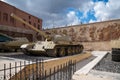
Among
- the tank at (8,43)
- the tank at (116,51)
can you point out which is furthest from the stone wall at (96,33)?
the tank at (116,51)

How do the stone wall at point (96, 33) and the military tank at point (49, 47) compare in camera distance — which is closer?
the military tank at point (49, 47)

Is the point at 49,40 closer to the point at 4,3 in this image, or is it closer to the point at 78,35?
the point at 4,3

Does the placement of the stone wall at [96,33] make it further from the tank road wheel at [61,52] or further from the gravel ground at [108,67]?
the gravel ground at [108,67]

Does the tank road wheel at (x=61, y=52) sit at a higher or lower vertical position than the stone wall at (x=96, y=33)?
lower

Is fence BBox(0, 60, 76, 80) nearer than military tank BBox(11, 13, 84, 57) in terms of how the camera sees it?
Yes

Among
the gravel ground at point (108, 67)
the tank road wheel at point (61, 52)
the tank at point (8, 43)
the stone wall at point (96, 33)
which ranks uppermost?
the stone wall at point (96, 33)

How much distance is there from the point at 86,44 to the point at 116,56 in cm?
1811

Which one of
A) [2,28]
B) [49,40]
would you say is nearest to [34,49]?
[49,40]

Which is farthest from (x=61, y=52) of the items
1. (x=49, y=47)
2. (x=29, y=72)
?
(x=29, y=72)

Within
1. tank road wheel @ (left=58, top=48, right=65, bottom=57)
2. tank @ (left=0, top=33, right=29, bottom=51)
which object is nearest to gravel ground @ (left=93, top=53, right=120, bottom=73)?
tank road wheel @ (left=58, top=48, right=65, bottom=57)

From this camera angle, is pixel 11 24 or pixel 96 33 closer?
pixel 11 24

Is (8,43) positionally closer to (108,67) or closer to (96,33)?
(108,67)

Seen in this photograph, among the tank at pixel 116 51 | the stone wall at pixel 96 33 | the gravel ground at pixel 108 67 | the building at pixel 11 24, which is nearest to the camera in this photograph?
the gravel ground at pixel 108 67

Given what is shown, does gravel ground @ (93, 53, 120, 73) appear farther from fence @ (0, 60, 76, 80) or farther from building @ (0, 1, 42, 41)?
building @ (0, 1, 42, 41)
